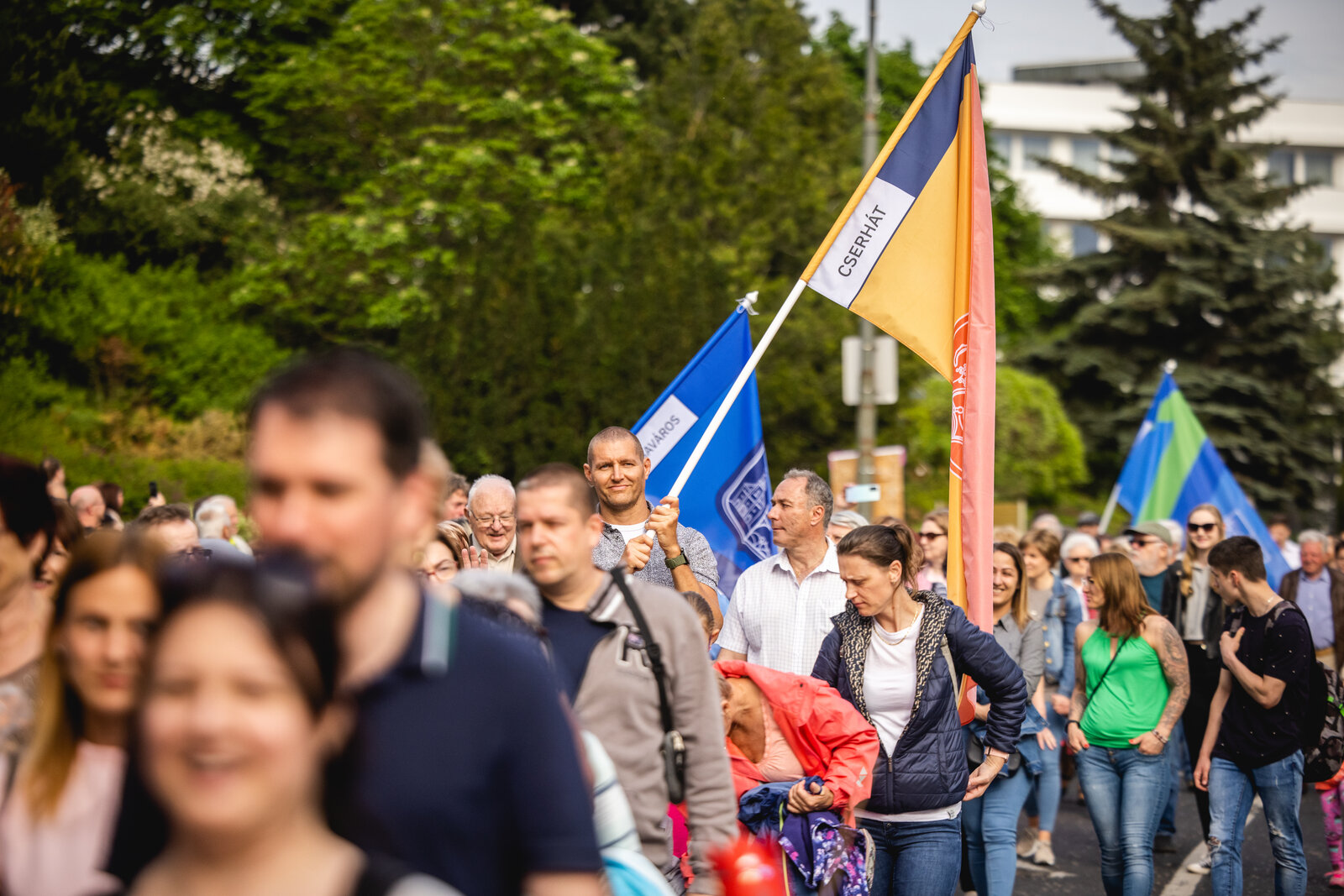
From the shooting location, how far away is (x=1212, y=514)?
9.41 meters

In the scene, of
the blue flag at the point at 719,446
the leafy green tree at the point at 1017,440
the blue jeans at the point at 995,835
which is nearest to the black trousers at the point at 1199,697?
the blue jeans at the point at 995,835

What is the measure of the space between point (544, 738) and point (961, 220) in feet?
→ 18.5

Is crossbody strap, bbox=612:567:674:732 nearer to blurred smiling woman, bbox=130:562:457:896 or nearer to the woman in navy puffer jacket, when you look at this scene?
blurred smiling woman, bbox=130:562:457:896

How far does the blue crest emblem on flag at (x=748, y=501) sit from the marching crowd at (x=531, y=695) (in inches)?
25.5

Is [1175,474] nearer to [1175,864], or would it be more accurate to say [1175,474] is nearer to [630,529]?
[1175,864]

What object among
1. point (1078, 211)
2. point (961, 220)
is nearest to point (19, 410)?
point (961, 220)

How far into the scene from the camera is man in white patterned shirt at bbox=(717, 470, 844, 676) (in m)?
5.68

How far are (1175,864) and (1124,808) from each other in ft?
8.22

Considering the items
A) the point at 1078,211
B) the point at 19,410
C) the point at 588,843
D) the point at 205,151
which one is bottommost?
the point at 588,843

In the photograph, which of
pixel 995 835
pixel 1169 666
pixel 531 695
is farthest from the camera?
pixel 1169 666

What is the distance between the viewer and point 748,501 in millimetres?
7887

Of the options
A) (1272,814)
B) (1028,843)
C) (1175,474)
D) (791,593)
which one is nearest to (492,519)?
(791,593)

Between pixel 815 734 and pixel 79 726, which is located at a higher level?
pixel 79 726

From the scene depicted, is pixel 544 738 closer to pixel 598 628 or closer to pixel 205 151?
pixel 598 628
